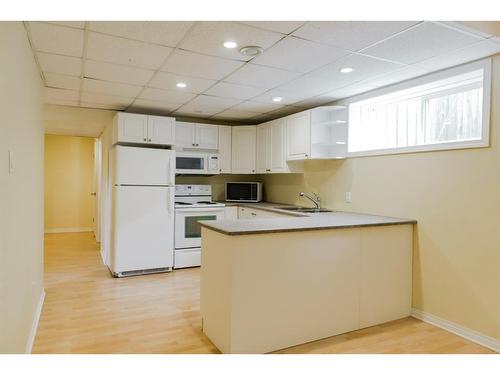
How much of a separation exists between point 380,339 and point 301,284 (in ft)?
2.71

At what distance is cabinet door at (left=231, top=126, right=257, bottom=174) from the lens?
5.57 meters

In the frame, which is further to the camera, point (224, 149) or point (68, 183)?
point (68, 183)

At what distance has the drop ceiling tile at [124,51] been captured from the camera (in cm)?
246

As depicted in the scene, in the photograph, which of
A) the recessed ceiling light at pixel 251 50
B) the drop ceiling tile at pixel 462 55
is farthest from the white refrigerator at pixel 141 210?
the drop ceiling tile at pixel 462 55

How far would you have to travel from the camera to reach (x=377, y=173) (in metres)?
3.68

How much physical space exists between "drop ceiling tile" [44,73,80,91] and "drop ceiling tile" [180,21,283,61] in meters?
1.52

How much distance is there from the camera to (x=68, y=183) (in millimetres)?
8148

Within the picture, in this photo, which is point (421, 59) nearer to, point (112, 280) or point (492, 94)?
point (492, 94)

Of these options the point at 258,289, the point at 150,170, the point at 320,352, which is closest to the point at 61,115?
the point at 150,170

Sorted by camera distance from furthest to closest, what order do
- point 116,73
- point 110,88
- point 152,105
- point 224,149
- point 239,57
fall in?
point 224,149
point 152,105
point 110,88
point 116,73
point 239,57

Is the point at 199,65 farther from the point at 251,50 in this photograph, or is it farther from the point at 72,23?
the point at 72,23

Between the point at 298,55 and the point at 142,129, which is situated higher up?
the point at 298,55

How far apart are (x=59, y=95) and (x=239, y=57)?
2.53 metres

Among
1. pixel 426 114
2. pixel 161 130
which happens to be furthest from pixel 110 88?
pixel 426 114
